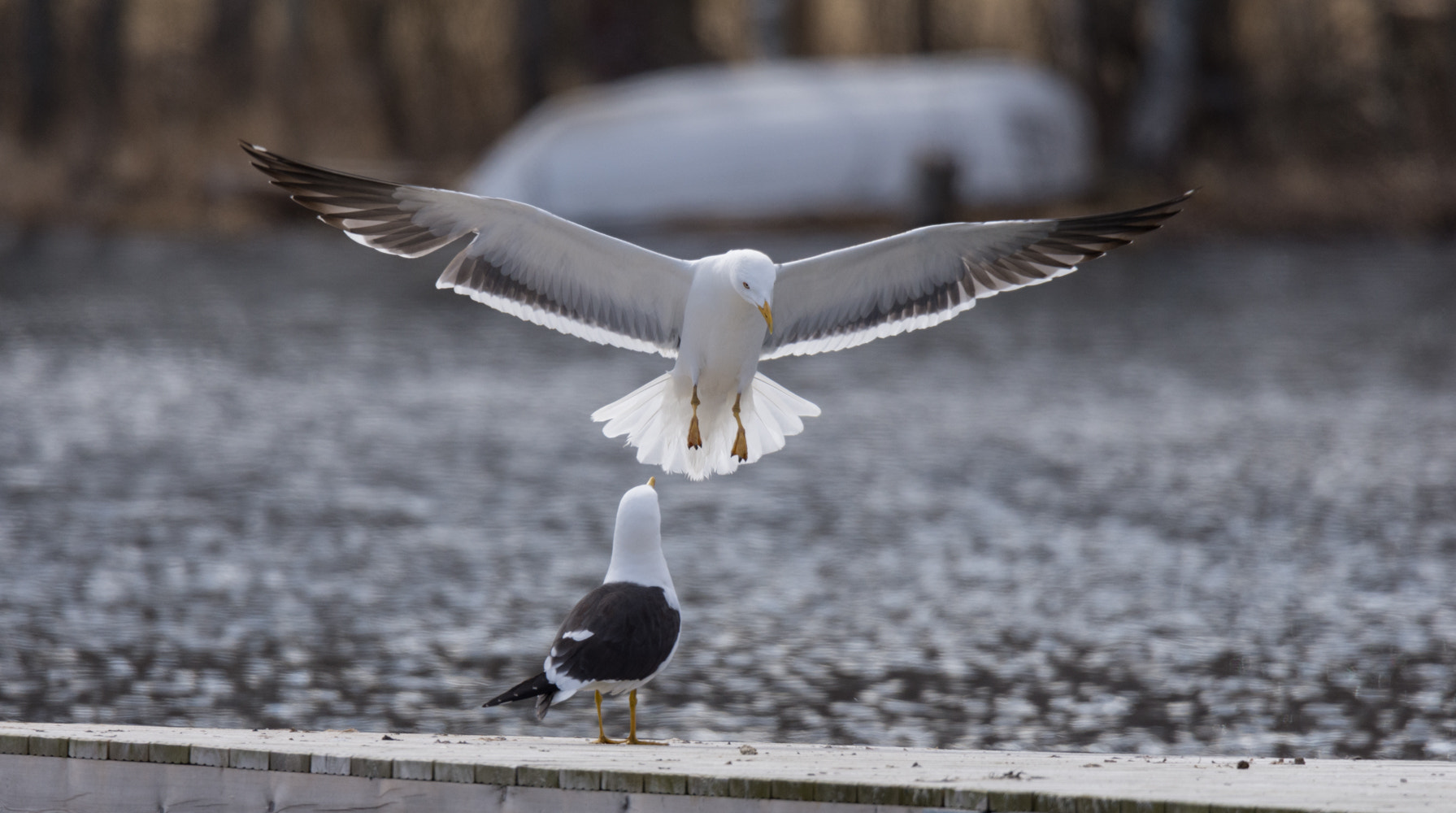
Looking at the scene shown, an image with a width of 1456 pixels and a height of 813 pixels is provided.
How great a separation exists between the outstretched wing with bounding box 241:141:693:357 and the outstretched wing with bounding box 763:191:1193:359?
48cm

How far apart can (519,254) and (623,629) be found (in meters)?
2.08

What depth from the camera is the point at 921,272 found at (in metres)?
7.62

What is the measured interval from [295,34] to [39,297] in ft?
43.4

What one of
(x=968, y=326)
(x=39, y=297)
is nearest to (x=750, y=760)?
(x=968, y=326)

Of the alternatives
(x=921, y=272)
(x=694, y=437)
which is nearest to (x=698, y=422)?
(x=694, y=437)

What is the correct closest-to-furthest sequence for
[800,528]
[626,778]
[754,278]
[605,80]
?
[626,778]
[754,278]
[800,528]
[605,80]

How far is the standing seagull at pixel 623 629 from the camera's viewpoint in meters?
5.70

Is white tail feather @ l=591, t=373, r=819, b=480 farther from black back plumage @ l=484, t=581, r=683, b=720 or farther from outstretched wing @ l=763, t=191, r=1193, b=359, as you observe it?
black back plumage @ l=484, t=581, r=683, b=720

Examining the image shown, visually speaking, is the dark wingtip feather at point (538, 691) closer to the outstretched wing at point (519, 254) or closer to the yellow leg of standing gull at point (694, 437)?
the yellow leg of standing gull at point (694, 437)

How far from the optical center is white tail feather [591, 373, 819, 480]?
701 centimetres

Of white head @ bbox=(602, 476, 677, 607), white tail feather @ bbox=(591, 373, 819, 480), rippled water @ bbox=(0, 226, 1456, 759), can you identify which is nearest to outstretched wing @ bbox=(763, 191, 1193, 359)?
white tail feather @ bbox=(591, 373, 819, 480)

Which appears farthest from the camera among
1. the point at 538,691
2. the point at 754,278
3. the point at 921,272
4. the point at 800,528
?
the point at 800,528

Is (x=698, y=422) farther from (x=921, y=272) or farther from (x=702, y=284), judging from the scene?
(x=921, y=272)

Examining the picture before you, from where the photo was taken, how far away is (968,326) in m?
22.8
